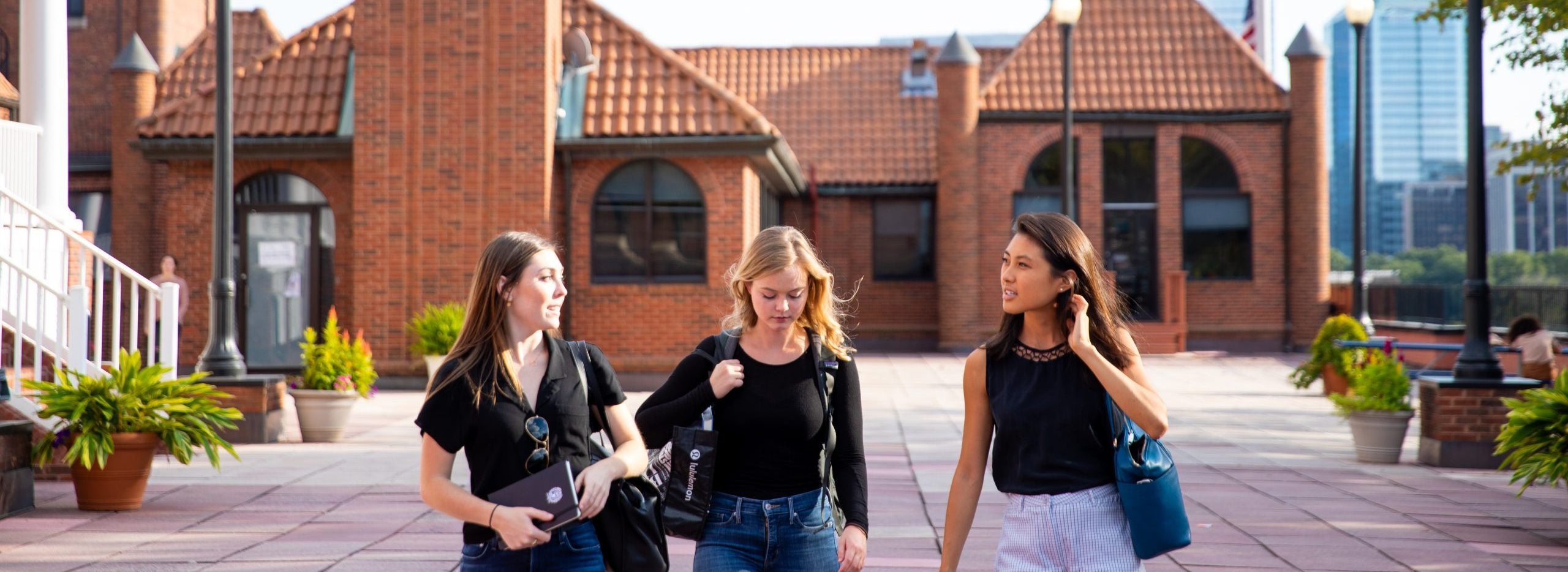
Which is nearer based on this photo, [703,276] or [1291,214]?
[703,276]

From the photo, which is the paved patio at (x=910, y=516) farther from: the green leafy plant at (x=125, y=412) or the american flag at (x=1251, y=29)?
the american flag at (x=1251, y=29)

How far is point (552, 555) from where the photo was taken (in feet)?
10.8

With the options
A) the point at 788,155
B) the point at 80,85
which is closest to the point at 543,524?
the point at 788,155

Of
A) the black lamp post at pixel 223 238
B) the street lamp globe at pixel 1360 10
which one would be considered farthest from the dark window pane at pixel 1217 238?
the black lamp post at pixel 223 238

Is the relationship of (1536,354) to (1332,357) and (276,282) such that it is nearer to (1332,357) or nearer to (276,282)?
(1332,357)

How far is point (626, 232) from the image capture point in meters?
→ 18.6

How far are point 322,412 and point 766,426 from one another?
30.8 feet

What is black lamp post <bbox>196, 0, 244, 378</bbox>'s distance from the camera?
11750 millimetres

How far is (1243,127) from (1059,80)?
3.81 meters

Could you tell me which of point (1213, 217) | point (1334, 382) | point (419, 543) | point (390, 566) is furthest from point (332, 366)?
point (1213, 217)

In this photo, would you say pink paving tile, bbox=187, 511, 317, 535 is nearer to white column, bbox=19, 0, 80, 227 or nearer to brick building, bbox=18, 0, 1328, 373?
brick building, bbox=18, 0, 1328, 373

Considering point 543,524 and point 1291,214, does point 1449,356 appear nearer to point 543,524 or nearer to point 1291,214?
point 1291,214

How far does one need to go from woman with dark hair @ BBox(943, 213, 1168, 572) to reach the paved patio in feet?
10.1

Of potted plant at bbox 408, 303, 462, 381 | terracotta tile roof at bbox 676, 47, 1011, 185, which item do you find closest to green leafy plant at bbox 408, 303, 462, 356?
potted plant at bbox 408, 303, 462, 381
